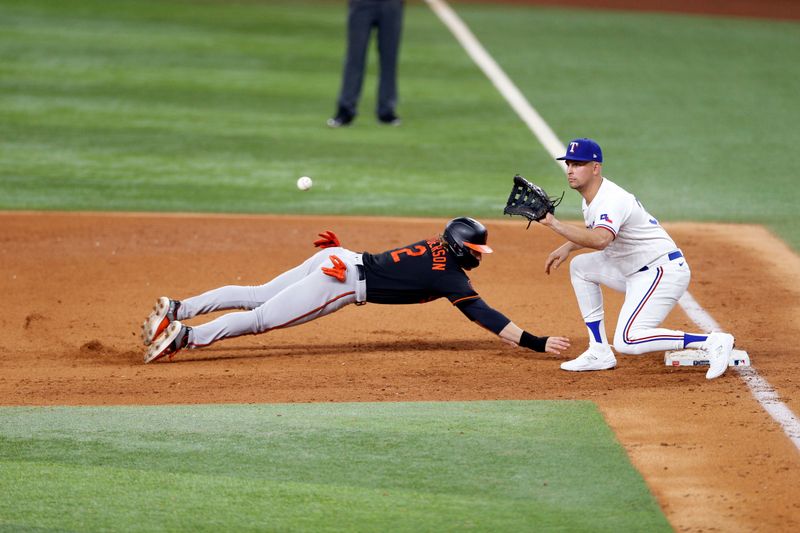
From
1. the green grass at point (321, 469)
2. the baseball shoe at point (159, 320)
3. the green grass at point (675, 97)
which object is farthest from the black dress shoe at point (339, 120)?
the green grass at point (321, 469)

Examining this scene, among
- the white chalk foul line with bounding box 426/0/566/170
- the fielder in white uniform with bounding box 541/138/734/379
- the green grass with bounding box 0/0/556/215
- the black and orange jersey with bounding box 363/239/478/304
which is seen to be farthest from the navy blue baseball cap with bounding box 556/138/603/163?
the white chalk foul line with bounding box 426/0/566/170

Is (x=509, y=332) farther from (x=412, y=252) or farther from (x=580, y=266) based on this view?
(x=412, y=252)

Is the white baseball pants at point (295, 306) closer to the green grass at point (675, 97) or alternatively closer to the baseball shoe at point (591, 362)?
the baseball shoe at point (591, 362)

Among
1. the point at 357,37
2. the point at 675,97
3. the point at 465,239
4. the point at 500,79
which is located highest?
the point at 357,37

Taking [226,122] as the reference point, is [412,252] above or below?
below

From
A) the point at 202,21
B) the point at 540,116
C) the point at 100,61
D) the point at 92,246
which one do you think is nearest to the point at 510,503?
the point at 92,246

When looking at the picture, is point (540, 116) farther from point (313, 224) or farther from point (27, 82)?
point (27, 82)

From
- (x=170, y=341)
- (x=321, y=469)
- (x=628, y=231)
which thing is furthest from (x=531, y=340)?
(x=170, y=341)
